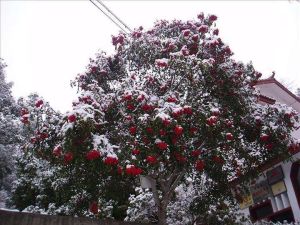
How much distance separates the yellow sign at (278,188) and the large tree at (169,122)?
291 centimetres

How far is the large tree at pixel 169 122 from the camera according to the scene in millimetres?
7012

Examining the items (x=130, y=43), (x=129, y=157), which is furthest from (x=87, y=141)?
(x=130, y=43)

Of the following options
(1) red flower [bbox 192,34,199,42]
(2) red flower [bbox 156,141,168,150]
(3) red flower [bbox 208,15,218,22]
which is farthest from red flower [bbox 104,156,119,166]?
(3) red flower [bbox 208,15,218,22]

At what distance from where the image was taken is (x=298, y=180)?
11.7 metres

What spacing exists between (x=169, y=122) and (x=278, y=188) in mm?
7382

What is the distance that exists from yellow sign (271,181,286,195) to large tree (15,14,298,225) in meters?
2.91

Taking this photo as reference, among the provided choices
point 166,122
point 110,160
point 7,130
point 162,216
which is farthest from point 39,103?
point 7,130

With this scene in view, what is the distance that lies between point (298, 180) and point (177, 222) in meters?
4.43

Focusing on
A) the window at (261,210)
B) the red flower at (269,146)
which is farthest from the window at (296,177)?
the red flower at (269,146)

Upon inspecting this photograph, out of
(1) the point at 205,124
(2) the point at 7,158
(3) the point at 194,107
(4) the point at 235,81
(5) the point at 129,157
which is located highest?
(2) the point at 7,158

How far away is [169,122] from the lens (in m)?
6.82

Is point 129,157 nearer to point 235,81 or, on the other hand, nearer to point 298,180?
point 235,81

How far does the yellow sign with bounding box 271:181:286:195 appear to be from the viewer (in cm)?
1206

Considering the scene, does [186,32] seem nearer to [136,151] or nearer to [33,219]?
[136,151]
